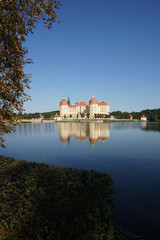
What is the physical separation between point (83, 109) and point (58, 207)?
147 m

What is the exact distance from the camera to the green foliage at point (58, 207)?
3240 millimetres

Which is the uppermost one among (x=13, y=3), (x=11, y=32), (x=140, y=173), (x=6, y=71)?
(x=13, y=3)

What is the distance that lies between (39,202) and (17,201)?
579 millimetres

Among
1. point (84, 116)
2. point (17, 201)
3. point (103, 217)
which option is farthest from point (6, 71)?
point (84, 116)

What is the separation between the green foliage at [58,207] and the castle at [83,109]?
454ft

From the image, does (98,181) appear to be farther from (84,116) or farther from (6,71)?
(84,116)

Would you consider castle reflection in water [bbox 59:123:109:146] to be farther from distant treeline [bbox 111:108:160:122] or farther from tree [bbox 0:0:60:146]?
distant treeline [bbox 111:108:160:122]

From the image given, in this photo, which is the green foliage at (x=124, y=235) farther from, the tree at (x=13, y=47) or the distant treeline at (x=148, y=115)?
the distant treeline at (x=148, y=115)

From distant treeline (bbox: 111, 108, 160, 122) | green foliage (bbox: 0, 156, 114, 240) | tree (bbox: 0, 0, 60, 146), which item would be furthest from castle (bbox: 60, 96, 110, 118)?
green foliage (bbox: 0, 156, 114, 240)

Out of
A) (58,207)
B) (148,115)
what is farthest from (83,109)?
(58,207)

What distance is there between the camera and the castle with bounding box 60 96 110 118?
142 metres

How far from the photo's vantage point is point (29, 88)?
6.48 metres

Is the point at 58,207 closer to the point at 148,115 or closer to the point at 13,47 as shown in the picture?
the point at 13,47

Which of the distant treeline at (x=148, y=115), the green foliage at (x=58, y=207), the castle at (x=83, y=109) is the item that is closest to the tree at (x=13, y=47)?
the green foliage at (x=58, y=207)
